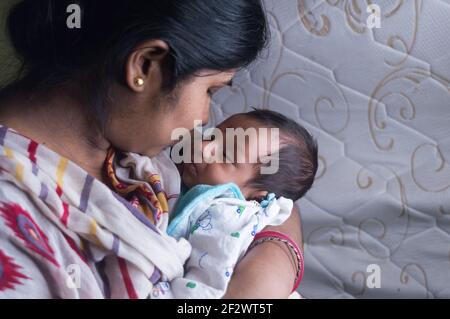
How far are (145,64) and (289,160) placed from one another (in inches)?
12.8

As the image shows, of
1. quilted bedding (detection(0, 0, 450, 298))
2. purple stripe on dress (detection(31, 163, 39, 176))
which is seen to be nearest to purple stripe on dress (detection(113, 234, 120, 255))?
purple stripe on dress (detection(31, 163, 39, 176))

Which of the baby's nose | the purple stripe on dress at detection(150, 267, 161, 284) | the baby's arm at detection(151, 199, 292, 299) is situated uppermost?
the baby's nose

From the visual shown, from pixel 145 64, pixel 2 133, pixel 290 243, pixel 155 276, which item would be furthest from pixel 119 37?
pixel 290 243

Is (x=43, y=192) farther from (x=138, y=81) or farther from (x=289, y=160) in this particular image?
(x=289, y=160)

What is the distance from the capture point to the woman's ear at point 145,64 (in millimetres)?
579

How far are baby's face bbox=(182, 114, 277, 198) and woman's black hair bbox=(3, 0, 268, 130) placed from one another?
184mm

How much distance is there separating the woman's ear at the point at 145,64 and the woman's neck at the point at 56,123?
90mm

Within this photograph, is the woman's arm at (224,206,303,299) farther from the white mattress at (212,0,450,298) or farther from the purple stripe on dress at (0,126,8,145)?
the purple stripe on dress at (0,126,8,145)

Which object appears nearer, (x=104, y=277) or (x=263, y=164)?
(x=104, y=277)

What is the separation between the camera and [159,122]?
649 millimetres

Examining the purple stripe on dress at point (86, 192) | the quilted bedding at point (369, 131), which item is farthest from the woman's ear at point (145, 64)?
the quilted bedding at point (369, 131)

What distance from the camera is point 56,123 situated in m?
0.64

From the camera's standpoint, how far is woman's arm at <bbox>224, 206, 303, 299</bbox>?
65 centimetres

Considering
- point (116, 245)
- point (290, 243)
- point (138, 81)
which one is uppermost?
point (138, 81)
